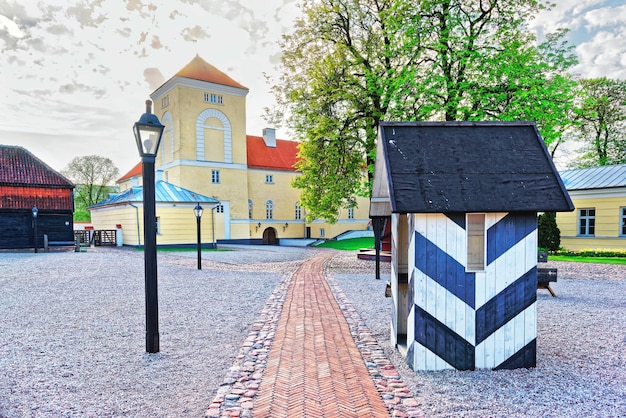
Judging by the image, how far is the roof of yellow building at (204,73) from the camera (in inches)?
1226

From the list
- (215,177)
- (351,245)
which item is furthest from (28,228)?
(351,245)

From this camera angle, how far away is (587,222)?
1833cm

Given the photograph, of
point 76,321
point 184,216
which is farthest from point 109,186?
point 76,321

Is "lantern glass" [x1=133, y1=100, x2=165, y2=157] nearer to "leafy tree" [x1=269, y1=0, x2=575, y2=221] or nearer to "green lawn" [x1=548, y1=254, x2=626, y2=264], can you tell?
"leafy tree" [x1=269, y1=0, x2=575, y2=221]

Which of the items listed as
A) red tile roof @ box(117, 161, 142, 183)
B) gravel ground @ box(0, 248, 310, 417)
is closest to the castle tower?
red tile roof @ box(117, 161, 142, 183)

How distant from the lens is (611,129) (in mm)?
27344

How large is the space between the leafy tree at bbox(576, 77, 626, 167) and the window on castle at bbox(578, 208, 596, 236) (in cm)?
1129

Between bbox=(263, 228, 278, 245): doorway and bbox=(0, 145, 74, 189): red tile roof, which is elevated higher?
bbox=(0, 145, 74, 189): red tile roof

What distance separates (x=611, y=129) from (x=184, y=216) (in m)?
32.7

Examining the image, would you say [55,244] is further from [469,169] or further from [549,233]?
[549,233]

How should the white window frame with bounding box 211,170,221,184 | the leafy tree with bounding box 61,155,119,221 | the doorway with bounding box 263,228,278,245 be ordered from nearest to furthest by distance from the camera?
the white window frame with bounding box 211,170,221,184
the doorway with bounding box 263,228,278,245
the leafy tree with bounding box 61,155,119,221

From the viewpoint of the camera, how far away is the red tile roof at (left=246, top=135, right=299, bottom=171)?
37406 mm

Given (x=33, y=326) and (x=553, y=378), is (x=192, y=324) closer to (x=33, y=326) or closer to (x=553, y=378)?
(x=33, y=326)

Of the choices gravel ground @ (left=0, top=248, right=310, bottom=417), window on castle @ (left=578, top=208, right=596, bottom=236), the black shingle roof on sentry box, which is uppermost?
the black shingle roof on sentry box
